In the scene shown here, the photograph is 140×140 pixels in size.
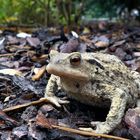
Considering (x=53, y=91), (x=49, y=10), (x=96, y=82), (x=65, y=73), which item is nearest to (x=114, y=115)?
(x=96, y=82)

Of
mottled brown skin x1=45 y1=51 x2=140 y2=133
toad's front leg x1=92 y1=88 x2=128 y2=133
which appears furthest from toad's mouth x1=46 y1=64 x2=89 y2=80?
toad's front leg x1=92 y1=88 x2=128 y2=133

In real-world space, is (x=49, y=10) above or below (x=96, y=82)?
below

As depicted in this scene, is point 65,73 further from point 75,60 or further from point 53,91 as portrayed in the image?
point 53,91

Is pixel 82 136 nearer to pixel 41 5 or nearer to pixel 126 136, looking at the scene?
pixel 126 136

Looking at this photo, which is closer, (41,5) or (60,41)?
(60,41)

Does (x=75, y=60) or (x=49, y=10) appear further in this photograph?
(x=49, y=10)

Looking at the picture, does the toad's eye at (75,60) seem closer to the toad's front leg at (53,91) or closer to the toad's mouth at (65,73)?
the toad's mouth at (65,73)

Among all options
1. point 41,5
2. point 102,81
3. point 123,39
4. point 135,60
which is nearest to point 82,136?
point 102,81
